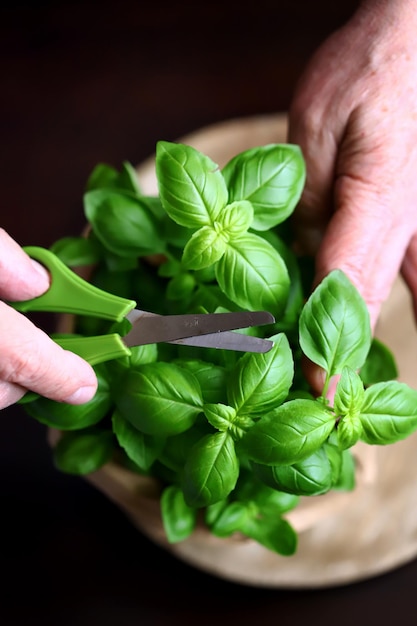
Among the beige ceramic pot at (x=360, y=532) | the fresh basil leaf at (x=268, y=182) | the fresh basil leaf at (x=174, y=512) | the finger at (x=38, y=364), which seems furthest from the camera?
the beige ceramic pot at (x=360, y=532)

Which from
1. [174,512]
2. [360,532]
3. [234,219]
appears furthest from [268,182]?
[360,532]

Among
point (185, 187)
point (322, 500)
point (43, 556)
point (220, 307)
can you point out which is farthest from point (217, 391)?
point (43, 556)

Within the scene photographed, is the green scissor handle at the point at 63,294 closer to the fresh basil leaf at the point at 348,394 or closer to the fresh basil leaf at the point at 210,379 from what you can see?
the fresh basil leaf at the point at 210,379

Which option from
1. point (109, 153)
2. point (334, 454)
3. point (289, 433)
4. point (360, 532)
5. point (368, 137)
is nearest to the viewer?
point (289, 433)

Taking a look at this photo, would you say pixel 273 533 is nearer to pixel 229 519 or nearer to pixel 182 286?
pixel 229 519

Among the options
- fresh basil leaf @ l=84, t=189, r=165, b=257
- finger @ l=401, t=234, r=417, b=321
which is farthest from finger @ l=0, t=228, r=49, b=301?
finger @ l=401, t=234, r=417, b=321

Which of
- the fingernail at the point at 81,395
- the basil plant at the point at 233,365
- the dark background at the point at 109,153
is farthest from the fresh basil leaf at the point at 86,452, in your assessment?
the dark background at the point at 109,153

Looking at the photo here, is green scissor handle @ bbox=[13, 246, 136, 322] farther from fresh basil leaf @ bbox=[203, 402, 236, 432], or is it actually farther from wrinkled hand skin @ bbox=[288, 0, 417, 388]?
wrinkled hand skin @ bbox=[288, 0, 417, 388]
